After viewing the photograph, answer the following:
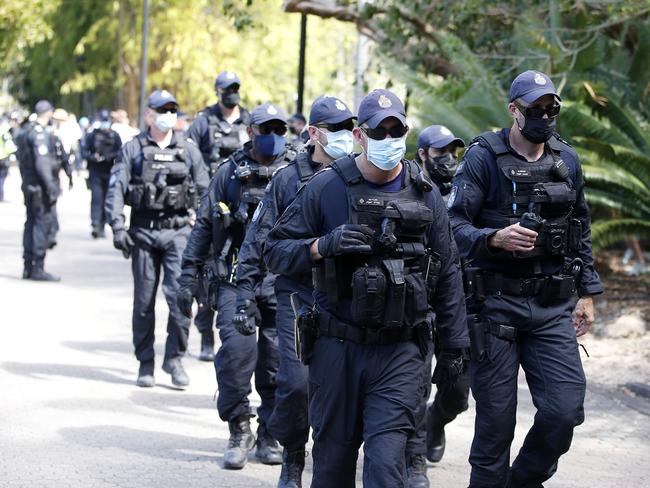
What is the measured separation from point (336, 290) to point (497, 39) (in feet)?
39.6

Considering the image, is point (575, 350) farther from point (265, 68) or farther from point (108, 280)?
point (265, 68)

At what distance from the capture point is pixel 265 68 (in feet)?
128

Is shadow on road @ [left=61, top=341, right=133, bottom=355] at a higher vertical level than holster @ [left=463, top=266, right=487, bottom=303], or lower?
lower

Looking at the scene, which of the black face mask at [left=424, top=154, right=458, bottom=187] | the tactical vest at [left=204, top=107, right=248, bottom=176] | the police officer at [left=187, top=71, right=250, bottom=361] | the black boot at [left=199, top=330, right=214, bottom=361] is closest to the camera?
the black face mask at [left=424, top=154, right=458, bottom=187]

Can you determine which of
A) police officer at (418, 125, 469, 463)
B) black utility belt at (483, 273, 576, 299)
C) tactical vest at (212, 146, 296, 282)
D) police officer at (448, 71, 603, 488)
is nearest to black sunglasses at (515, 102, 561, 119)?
police officer at (448, 71, 603, 488)

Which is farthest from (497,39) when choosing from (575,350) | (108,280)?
(575,350)

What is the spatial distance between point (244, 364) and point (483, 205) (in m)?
2.02

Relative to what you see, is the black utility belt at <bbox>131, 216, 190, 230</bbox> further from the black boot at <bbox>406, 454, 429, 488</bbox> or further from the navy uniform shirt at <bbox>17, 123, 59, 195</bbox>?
the navy uniform shirt at <bbox>17, 123, 59, 195</bbox>

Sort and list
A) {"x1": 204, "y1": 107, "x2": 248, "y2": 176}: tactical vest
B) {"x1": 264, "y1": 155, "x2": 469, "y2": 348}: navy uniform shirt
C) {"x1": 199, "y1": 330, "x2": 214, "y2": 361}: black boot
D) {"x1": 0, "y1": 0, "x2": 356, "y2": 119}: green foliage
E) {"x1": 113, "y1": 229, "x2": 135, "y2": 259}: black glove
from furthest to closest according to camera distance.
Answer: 1. {"x1": 0, "y1": 0, "x2": 356, "y2": 119}: green foliage
2. {"x1": 204, "y1": 107, "x2": 248, "y2": 176}: tactical vest
3. {"x1": 199, "y1": 330, "x2": 214, "y2": 361}: black boot
4. {"x1": 113, "y1": 229, "x2": 135, "y2": 259}: black glove
5. {"x1": 264, "y1": 155, "x2": 469, "y2": 348}: navy uniform shirt

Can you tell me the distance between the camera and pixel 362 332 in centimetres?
551

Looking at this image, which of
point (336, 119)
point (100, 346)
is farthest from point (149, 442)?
point (100, 346)

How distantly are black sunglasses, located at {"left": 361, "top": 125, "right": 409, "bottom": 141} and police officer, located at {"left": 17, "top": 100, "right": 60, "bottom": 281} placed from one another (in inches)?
457

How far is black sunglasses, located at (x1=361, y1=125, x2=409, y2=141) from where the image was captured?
18.1ft

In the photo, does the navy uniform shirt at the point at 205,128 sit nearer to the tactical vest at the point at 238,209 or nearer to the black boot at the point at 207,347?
the black boot at the point at 207,347
